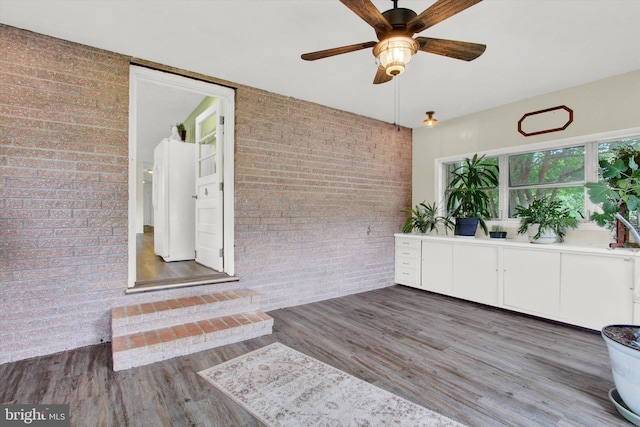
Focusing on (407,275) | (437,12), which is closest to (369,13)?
(437,12)

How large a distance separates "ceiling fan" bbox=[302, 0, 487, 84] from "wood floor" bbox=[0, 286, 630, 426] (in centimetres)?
211

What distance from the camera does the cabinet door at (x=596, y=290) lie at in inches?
116

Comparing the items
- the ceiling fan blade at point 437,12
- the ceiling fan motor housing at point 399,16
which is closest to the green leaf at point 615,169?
the ceiling fan blade at point 437,12

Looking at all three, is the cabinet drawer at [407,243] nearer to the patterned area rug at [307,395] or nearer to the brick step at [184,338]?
the brick step at [184,338]

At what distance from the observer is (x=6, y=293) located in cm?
245

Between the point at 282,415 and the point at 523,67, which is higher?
the point at 523,67

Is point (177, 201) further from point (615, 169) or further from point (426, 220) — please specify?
point (615, 169)

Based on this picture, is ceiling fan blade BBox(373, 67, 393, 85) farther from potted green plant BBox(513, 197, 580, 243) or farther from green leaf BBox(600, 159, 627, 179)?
potted green plant BBox(513, 197, 580, 243)

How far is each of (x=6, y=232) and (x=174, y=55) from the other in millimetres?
2002

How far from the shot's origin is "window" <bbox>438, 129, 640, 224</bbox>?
3.54 metres

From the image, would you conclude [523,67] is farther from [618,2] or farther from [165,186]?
[165,186]

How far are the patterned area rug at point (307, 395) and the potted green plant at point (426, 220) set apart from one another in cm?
302

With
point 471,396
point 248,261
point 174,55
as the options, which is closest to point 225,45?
point 174,55

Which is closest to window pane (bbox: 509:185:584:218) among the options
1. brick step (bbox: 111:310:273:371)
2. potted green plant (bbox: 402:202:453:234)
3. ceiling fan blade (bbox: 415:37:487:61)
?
potted green plant (bbox: 402:202:453:234)
